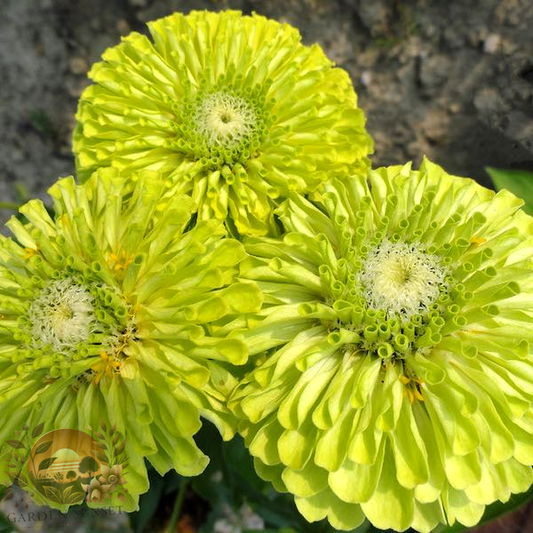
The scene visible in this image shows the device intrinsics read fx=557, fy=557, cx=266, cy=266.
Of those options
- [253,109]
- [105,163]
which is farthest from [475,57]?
[105,163]

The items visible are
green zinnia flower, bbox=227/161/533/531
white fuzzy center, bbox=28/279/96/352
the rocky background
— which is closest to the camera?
green zinnia flower, bbox=227/161/533/531

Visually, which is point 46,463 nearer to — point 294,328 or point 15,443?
point 15,443

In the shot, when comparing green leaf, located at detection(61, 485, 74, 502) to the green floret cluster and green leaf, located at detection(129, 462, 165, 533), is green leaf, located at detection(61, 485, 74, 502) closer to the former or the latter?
the green floret cluster

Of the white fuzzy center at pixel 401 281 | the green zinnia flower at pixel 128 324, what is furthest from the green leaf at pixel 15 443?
the white fuzzy center at pixel 401 281

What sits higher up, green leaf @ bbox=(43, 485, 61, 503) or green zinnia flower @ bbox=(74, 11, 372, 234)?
green zinnia flower @ bbox=(74, 11, 372, 234)

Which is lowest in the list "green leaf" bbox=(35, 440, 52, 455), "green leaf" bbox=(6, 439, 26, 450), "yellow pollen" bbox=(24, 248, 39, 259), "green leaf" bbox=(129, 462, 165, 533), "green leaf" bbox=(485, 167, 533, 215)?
"green leaf" bbox=(129, 462, 165, 533)

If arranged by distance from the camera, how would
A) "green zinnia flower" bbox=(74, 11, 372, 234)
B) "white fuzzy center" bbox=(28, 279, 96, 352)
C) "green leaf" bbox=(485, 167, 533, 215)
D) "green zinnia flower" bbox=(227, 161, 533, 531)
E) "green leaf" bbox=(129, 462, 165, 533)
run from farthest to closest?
"green leaf" bbox=(485, 167, 533, 215), "green leaf" bbox=(129, 462, 165, 533), "green zinnia flower" bbox=(74, 11, 372, 234), "white fuzzy center" bbox=(28, 279, 96, 352), "green zinnia flower" bbox=(227, 161, 533, 531)

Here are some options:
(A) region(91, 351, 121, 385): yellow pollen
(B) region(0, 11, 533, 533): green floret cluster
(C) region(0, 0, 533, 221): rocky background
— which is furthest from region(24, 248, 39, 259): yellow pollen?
(C) region(0, 0, 533, 221): rocky background
